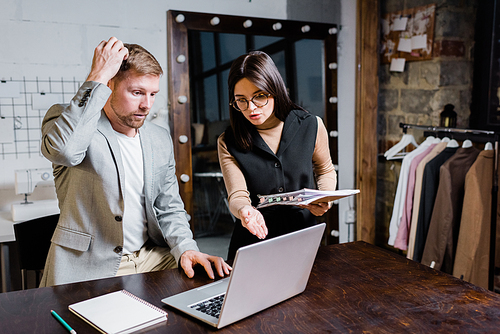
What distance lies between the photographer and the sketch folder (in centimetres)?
148

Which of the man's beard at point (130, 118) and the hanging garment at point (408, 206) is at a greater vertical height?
the man's beard at point (130, 118)

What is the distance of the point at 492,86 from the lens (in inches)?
112

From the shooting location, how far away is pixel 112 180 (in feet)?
5.53

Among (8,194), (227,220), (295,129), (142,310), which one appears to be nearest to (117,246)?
(142,310)

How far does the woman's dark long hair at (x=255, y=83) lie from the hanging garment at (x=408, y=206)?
3.95ft

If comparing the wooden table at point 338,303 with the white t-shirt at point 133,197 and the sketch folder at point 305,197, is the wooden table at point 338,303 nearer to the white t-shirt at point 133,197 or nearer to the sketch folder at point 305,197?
the sketch folder at point 305,197

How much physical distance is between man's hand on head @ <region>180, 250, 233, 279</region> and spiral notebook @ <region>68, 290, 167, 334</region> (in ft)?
Result: 0.83

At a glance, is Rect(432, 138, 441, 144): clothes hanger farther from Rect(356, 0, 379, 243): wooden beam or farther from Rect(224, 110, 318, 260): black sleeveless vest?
Rect(224, 110, 318, 260): black sleeveless vest

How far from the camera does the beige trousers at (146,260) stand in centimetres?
176

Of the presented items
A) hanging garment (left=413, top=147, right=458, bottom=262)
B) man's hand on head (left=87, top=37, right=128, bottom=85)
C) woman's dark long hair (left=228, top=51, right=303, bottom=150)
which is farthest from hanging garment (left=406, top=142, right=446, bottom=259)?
man's hand on head (left=87, top=37, right=128, bottom=85)

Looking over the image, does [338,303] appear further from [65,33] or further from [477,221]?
[65,33]

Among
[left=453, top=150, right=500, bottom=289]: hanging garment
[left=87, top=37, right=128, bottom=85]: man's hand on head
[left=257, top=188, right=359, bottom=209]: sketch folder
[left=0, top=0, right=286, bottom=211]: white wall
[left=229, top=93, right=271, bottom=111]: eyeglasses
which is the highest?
[left=0, top=0, right=286, bottom=211]: white wall

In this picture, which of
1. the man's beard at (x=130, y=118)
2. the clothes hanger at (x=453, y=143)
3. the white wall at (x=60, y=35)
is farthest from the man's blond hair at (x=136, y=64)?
the clothes hanger at (x=453, y=143)

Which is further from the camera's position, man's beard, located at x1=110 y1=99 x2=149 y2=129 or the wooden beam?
the wooden beam
